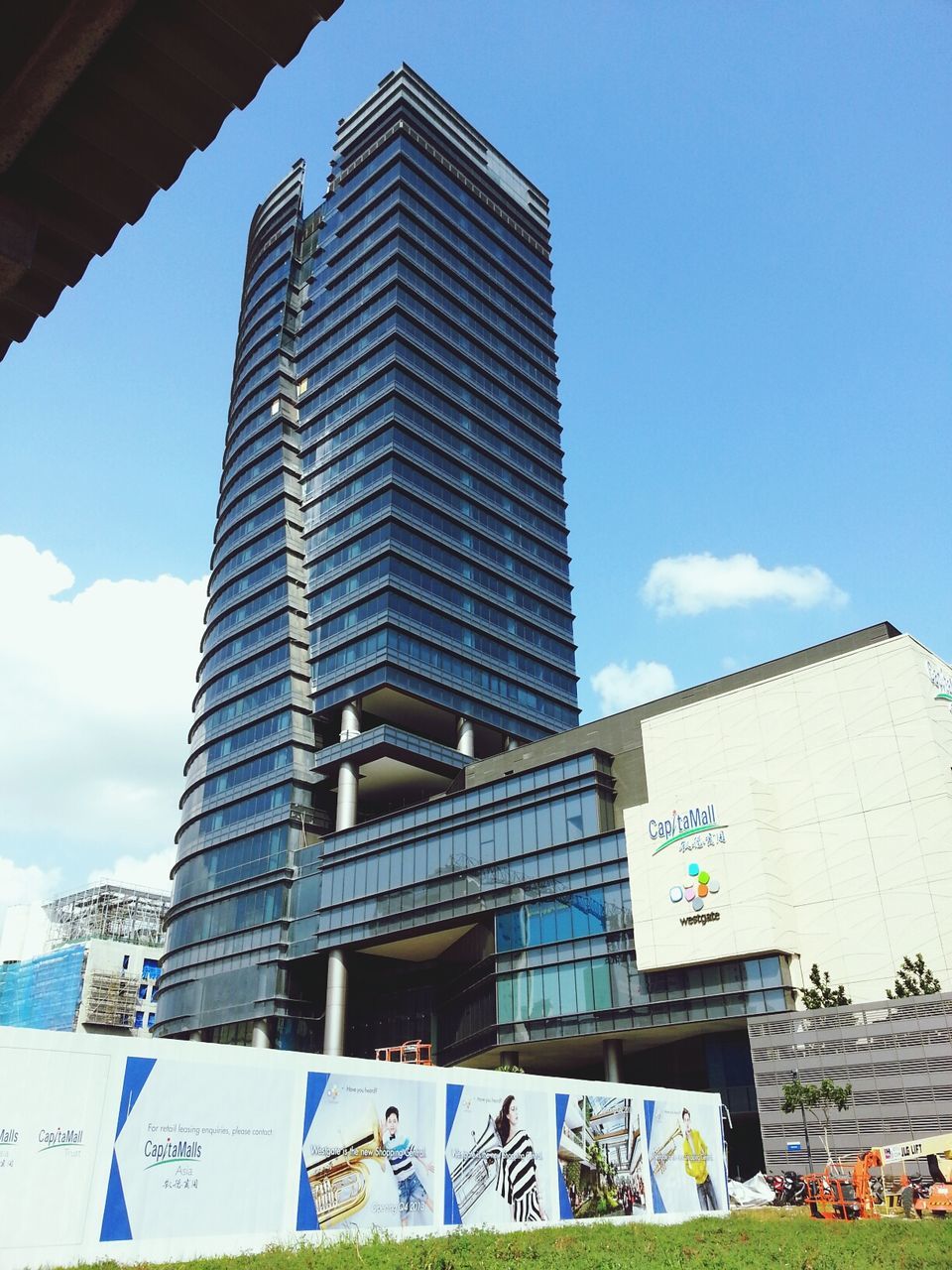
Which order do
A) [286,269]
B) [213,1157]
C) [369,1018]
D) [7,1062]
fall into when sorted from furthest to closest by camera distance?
[286,269], [369,1018], [213,1157], [7,1062]

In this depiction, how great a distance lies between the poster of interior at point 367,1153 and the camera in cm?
2319

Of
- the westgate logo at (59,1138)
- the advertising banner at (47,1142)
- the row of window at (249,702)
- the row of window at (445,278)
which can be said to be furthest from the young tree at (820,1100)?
the row of window at (445,278)

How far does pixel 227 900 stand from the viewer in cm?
9569

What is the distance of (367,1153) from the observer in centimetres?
2447

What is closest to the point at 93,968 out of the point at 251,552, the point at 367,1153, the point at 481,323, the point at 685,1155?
the point at 251,552

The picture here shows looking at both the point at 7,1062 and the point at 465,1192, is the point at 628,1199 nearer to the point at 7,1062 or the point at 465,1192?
the point at 465,1192

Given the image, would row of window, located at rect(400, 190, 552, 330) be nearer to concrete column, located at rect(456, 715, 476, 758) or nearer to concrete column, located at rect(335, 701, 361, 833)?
concrete column, located at rect(335, 701, 361, 833)

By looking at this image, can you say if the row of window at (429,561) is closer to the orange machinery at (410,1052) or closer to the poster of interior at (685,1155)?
the orange machinery at (410,1052)

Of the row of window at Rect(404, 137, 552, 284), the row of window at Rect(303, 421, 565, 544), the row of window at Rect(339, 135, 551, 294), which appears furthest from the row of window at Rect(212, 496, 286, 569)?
the row of window at Rect(404, 137, 552, 284)

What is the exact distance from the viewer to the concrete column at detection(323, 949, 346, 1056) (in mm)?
82500

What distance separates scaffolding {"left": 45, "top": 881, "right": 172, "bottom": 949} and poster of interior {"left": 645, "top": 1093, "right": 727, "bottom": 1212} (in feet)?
453

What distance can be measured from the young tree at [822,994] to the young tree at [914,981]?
8.71ft

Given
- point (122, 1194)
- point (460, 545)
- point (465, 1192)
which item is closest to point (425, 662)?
point (460, 545)

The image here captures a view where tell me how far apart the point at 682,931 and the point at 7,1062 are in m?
49.1
